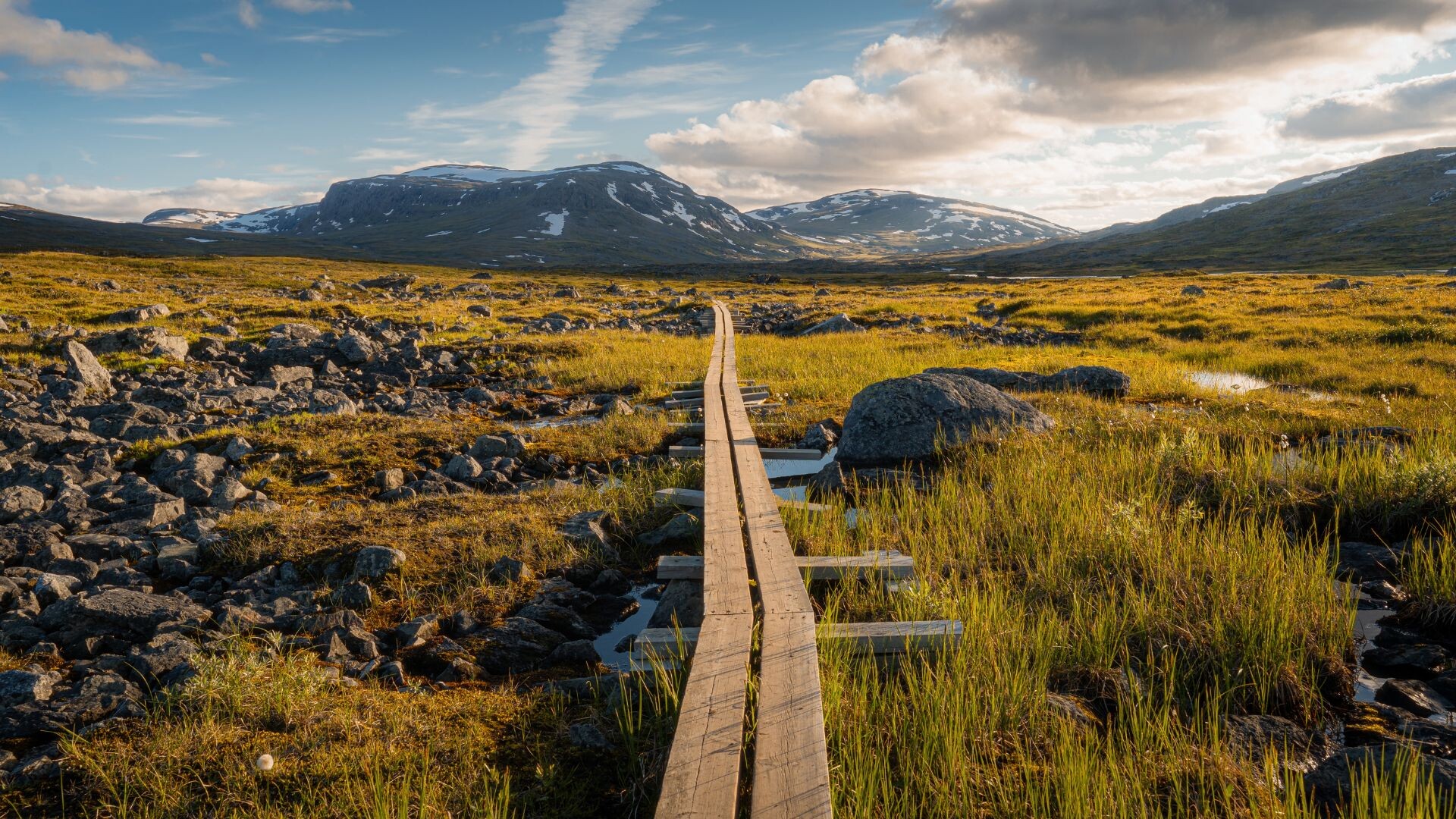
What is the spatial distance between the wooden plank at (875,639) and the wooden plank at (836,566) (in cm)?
82

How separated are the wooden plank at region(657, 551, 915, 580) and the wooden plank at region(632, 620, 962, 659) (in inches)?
32.4

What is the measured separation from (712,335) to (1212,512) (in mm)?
20200

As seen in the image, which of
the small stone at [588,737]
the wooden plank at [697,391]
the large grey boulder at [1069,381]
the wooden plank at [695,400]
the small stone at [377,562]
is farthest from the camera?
the wooden plank at [697,391]

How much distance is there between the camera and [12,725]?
3.43 m

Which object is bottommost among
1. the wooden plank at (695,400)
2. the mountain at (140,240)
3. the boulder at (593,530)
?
the boulder at (593,530)

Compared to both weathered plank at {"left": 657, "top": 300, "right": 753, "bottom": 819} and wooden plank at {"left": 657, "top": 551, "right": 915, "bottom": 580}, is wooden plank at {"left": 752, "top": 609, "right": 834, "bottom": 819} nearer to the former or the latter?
weathered plank at {"left": 657, "top": 300, "right": 753, "bottom": 819}

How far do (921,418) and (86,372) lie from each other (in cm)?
1553

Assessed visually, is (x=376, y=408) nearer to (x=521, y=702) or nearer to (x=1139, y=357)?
(x=521, y=702)

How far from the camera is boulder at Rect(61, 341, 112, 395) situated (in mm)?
13539

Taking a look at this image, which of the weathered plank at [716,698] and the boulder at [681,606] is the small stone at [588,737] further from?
the boulder at [681,606]

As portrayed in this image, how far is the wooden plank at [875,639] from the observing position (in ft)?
13.2

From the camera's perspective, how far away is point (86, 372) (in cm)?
1391

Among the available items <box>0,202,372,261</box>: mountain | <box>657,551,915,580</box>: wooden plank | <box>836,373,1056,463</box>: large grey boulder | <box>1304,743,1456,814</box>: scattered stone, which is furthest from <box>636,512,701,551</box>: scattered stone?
<box>0,202,372,261</box>: mountain

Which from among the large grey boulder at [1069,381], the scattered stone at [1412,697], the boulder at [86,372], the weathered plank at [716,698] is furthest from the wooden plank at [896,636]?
the boulder at [86,372]
